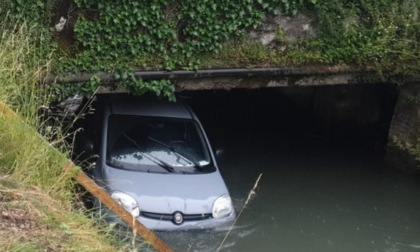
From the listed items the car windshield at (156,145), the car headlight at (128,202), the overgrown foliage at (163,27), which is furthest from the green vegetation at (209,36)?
the car headlight at (128,202)

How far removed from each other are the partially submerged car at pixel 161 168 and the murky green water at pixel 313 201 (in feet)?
0.89

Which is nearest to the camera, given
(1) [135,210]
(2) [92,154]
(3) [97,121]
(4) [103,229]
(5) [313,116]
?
(4) [103,229]

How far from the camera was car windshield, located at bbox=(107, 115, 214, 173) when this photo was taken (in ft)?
26.2

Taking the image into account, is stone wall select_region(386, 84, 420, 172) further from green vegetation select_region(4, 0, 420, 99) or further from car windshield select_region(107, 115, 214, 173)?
car windshield select_region(107, 115, 214, 173)

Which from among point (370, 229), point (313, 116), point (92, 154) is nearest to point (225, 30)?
point (92, 154)

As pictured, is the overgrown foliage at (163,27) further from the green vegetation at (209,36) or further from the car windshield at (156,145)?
the car windshield at (156,145)

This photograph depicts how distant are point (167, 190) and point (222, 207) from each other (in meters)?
0.71

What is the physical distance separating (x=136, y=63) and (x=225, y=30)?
4.53ft

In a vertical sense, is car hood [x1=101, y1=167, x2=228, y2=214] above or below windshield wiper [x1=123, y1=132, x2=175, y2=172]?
below

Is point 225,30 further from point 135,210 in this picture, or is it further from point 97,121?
point 135,210

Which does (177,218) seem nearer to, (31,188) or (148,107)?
(148,107)

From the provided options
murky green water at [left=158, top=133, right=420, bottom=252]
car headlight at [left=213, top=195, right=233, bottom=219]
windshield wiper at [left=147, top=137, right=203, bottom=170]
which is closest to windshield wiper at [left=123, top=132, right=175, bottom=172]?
windshield wiper at [left=147, top=137, right=203, bottom=170]

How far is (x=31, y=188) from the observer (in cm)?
547

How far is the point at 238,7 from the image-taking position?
9391mm
